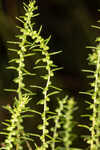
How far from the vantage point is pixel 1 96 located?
96cm

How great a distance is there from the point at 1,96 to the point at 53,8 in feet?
1.59

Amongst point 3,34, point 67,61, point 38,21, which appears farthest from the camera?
point 67,61

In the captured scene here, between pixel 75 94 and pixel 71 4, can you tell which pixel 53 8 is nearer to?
pixel 71 4

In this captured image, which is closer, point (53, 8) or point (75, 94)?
point (75, 94)

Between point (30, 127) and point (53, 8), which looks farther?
point (53, 8)

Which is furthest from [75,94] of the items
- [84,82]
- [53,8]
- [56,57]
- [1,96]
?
[53,8]

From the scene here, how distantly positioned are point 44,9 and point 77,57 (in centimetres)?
26

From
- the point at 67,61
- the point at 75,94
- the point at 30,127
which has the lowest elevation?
the point at 30,127

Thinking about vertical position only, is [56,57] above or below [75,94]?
above

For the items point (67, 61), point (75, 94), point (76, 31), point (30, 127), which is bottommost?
point (30, 127)

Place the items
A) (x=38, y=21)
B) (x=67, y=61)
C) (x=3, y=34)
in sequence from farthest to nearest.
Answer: (x=67, y=61) < (x=38, y=21) < (x=3, y=34)

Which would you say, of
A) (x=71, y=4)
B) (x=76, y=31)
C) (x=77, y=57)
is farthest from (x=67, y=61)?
(x=71, y=4)

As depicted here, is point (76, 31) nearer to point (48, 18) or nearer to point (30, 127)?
point (48, 18)

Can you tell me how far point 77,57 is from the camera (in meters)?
1.17
